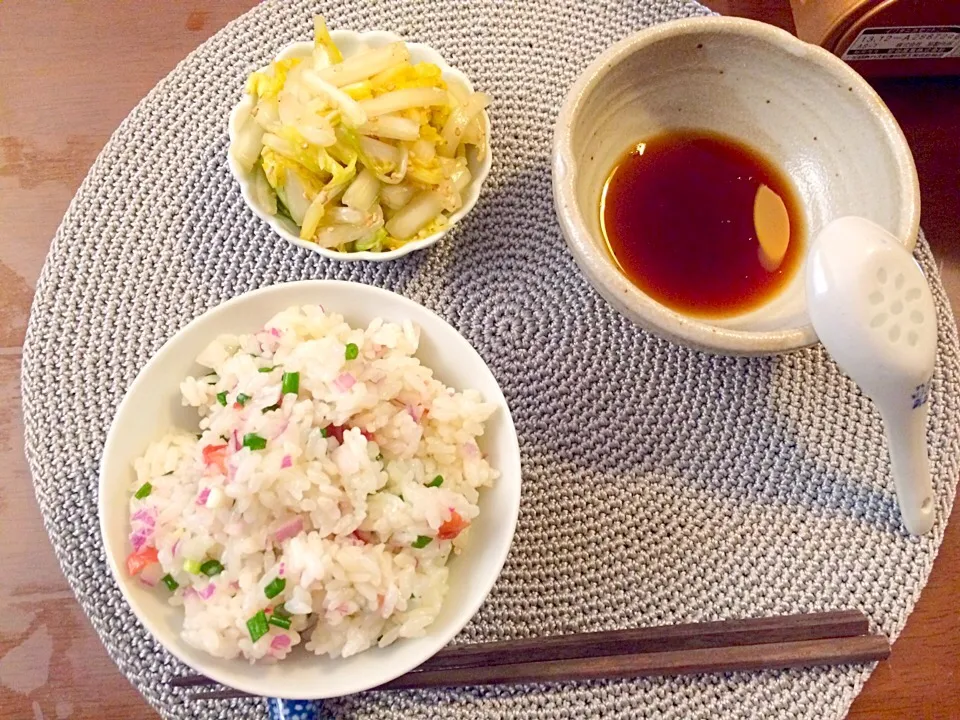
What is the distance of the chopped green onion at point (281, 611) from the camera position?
94 cm

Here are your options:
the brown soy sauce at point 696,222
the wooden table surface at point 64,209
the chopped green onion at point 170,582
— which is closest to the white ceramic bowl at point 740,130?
the brown soy sauce at point 696,222

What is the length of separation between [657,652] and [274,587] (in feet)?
1.81

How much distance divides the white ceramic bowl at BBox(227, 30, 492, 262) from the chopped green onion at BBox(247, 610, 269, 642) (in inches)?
20.9

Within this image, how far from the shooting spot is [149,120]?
133cm

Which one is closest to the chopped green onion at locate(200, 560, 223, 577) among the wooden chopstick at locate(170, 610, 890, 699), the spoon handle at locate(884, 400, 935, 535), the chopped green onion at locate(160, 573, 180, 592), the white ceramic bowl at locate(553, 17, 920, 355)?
the chopped green onion at locate(160, 573, 180, 592)

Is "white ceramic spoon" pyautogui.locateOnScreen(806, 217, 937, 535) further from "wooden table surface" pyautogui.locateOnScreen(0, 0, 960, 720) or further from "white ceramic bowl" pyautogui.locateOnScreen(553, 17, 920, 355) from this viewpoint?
"wooden table surface" pyautogui.locateOnScreen(0, 0, 960, 720)

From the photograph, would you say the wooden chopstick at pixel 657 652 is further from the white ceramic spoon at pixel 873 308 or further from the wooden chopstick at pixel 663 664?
the white ceramic spoon at pixel 873 308

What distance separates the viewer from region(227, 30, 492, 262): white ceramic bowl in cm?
117

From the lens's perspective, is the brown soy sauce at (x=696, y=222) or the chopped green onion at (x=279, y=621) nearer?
the chopped green onion at (x=279, y=621)

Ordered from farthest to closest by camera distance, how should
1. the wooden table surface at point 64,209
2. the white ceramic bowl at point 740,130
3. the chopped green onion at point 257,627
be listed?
1. the wooden table surface at point 64,209
2. the white ceramic bowl at point 740,130
3. the chopped green onion at point 257,627

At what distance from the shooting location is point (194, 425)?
43.0 inches

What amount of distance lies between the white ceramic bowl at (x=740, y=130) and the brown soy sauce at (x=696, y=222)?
2 centimetres

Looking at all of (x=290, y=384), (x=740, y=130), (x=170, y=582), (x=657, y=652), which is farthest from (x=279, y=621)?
(x=740, y=130)

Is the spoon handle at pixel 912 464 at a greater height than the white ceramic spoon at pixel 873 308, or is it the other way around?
the white ceramic spoon at pixel 873 308
